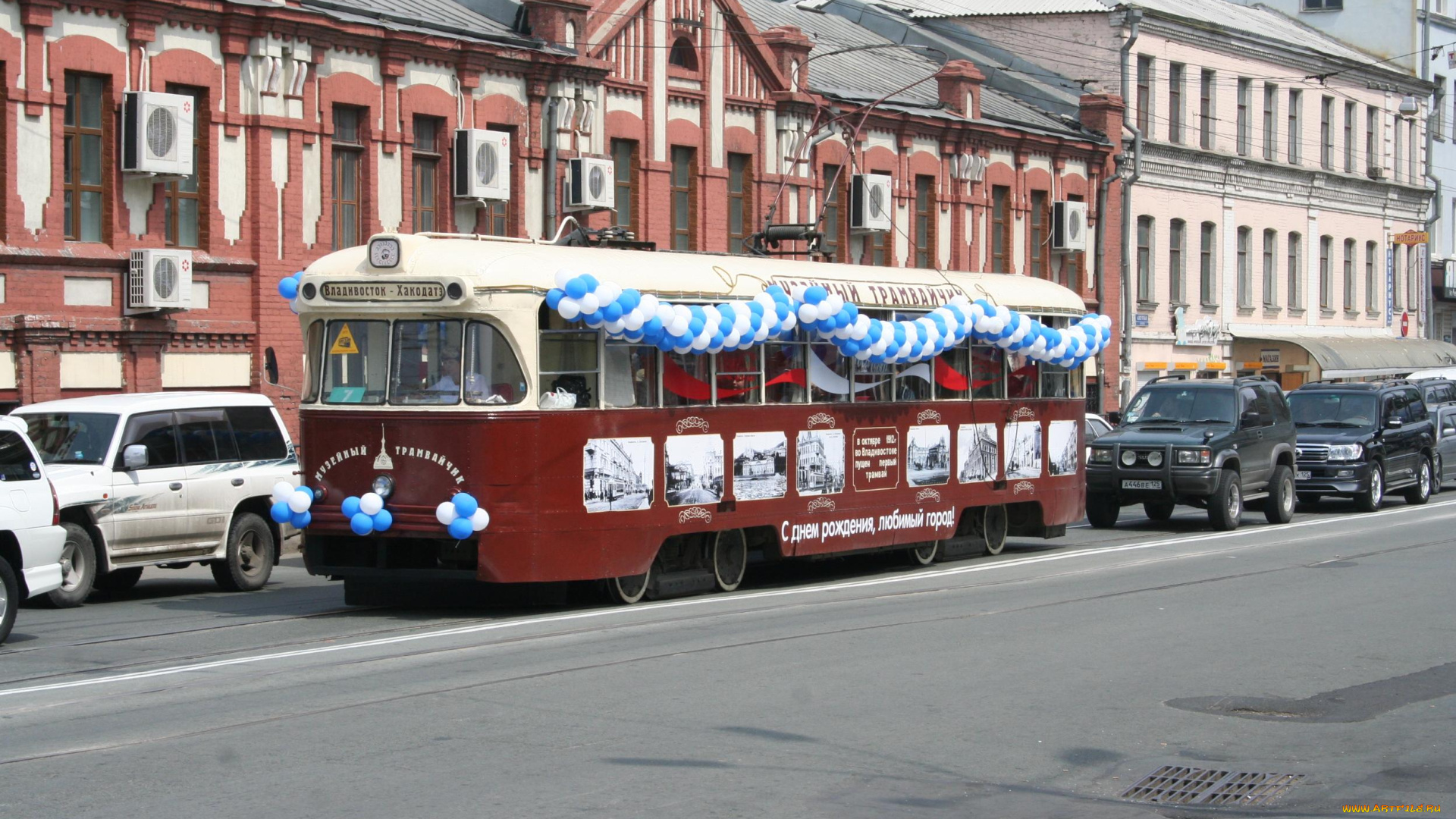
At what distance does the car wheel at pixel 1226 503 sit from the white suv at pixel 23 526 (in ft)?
52.3

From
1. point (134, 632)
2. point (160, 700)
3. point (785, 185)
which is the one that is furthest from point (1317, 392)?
point (160, 700)

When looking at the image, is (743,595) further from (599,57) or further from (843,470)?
(599,57)

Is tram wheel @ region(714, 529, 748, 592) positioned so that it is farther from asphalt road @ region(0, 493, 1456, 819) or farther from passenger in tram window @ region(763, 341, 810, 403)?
passenger in tram window @ region(763, 341, 810, 403)

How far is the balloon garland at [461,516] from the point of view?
45.8 feet

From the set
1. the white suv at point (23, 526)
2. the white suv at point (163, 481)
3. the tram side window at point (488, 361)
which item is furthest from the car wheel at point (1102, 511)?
the white suv at point (23, 526)

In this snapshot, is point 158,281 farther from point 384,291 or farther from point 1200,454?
point 1200,454

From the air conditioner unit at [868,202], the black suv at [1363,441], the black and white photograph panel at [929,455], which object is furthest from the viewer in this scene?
the air conditioner unit at [868,202]

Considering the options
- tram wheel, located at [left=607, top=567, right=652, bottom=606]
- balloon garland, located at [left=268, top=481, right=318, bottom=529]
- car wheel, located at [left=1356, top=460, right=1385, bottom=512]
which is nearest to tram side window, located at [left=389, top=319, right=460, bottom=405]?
balloon garland, located at [left=268, top=481, right=318, bottom=529]

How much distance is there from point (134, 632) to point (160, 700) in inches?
144

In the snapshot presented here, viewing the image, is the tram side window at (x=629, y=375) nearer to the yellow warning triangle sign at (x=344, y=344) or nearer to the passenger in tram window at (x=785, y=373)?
the passenger in tram window at (x=785, y=373)

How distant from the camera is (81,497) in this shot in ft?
51.8

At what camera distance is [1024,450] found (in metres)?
20.5

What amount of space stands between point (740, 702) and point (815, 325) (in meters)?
7.16

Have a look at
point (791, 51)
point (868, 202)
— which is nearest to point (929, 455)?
point (791, 51)
